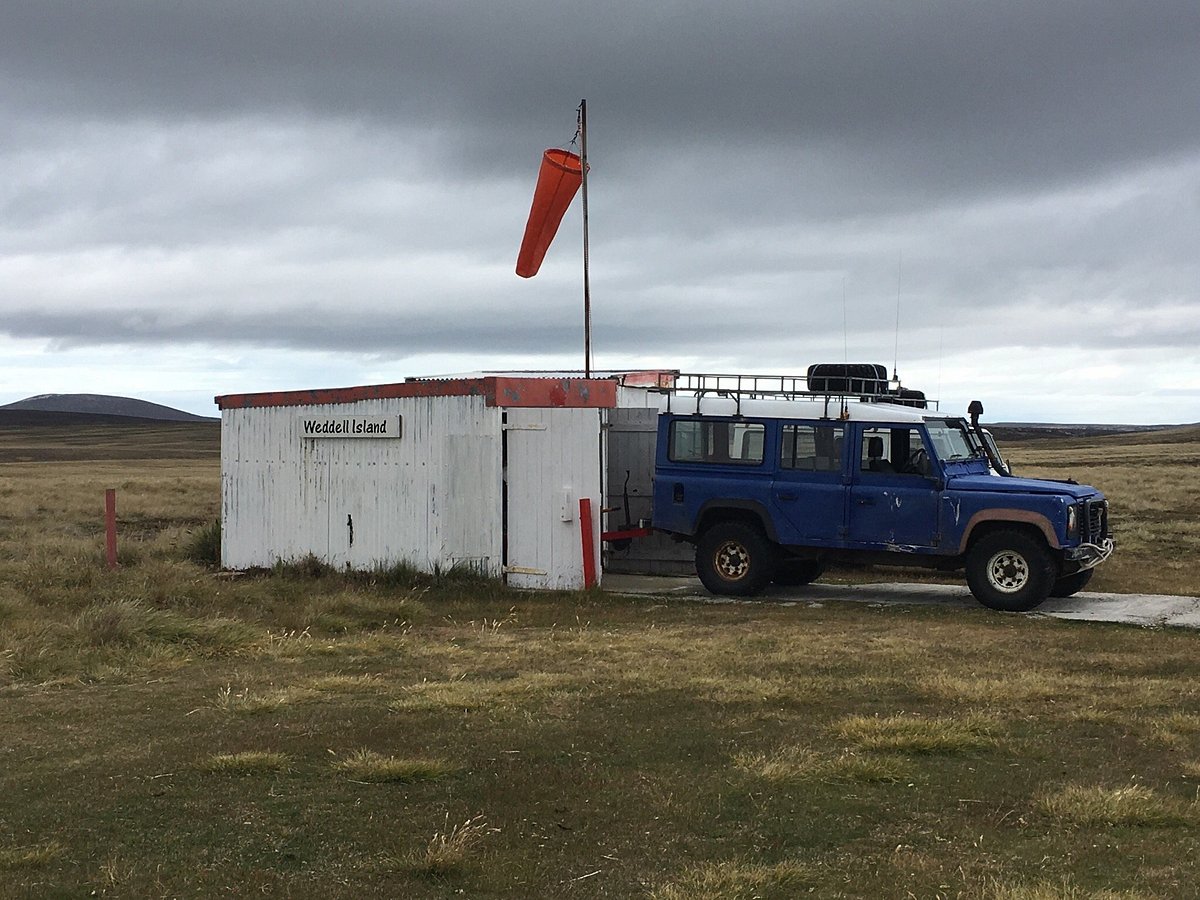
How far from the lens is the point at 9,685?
9.77m

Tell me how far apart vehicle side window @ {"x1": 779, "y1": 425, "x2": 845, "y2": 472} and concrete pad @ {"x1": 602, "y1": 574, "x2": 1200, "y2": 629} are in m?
1.58

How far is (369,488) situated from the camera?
1673 centimetres

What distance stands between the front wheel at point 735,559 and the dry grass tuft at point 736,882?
31.6 ft

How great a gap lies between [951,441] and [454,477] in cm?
595

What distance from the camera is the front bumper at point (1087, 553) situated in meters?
13.6

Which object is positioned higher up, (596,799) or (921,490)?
(921,490)

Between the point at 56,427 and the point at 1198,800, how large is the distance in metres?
152

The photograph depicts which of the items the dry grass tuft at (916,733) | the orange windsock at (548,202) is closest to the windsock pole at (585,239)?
the orange windsock at (548,202)

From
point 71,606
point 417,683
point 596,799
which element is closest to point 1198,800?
point 596,799

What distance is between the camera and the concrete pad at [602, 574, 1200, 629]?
13367 millimetres

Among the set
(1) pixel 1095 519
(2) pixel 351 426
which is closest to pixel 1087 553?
(1) pixel 1095 519

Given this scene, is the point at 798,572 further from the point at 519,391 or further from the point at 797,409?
the point at 519,391

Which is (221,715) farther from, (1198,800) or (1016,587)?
(1016,587)

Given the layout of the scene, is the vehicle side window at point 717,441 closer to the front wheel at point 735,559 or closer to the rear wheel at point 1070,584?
the front wheel at point 735,559
